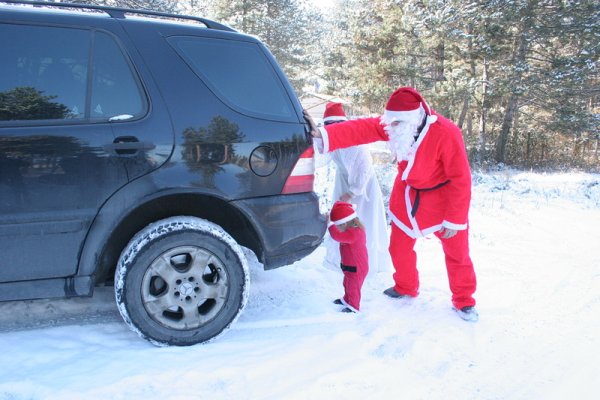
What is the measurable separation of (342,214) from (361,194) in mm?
753

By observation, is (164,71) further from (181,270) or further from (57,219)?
(181,270)

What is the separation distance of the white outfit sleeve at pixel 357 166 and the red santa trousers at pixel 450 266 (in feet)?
1.82

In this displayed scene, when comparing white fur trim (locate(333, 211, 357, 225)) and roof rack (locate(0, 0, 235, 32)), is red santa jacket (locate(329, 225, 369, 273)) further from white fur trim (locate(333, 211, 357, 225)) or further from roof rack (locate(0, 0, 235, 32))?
roof rack (locate(0, 0, 235, 32))

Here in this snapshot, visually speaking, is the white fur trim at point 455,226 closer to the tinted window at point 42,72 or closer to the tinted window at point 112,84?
the tinted window at point 112,84

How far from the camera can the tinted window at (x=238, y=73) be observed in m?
2.70

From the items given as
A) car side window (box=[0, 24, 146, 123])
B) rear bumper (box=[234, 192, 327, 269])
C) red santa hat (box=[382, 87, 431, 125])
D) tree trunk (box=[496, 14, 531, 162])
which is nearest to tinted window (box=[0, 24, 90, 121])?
car side window (box=[0, 24, 146, 123])

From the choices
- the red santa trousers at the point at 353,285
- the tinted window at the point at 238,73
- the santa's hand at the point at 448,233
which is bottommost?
the red santa trousers at the point at 353,285

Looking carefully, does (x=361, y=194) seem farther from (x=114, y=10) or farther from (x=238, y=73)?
(x=114, y=10)

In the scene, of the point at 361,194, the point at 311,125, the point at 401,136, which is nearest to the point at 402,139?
the point at 401,136

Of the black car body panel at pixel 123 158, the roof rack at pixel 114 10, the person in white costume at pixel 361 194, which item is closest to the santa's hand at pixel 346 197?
the person in white costume at pixel 361 194

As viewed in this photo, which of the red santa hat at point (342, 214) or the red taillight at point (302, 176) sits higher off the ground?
the red taillight at point (302, 176)

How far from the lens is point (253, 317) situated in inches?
126

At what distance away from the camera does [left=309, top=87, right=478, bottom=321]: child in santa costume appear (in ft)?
10.4

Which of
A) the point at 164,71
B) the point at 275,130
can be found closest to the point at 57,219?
the point at 164,71
